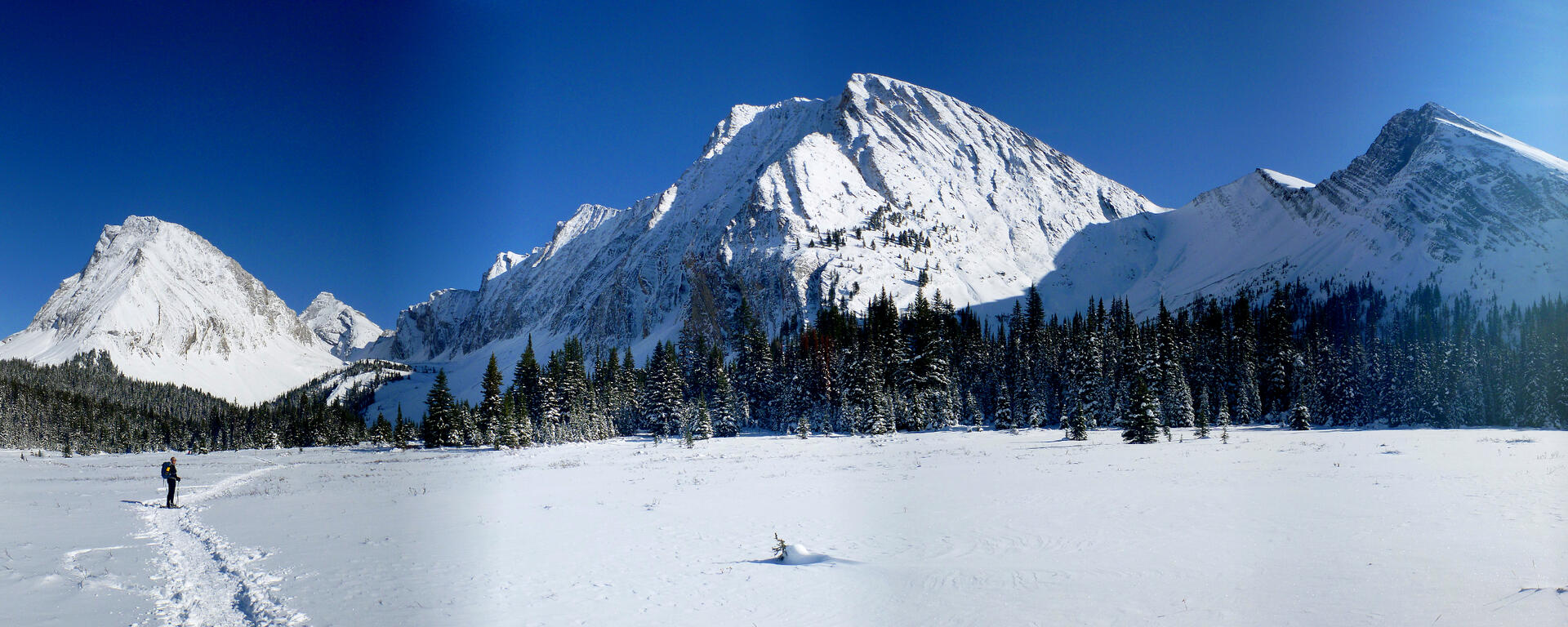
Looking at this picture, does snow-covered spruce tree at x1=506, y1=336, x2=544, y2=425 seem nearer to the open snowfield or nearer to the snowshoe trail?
the open snowfield

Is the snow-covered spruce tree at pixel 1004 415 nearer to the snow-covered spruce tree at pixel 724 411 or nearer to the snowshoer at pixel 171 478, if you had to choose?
the snow-covered spruce tree at pixel 724 411

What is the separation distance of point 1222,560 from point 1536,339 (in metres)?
92.4

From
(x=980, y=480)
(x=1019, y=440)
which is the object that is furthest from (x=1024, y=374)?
(x=980, y=480)

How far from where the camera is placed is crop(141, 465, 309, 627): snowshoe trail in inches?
422

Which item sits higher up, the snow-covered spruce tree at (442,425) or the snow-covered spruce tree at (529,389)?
the snow-covered spruce tree at (529,389)

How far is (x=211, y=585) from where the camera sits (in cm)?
1273

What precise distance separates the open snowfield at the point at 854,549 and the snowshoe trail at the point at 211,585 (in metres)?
0.07

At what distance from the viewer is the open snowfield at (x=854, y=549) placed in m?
10.6

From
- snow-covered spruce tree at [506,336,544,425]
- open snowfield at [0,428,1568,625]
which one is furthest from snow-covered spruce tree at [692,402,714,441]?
open snowfield at [0,428,1568,625]

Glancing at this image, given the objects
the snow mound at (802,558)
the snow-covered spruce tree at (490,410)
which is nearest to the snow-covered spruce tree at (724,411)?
the snow-covered spruce tree at (490,410)

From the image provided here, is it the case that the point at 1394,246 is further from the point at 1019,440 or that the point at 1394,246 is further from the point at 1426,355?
the point at 1019,440

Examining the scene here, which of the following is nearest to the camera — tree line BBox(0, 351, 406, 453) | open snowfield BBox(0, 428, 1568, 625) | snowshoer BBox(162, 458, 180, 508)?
open snowfield BBox(0, 428, 1568, 625)

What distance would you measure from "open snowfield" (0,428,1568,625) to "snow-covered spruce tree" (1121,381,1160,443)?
13.8 meters

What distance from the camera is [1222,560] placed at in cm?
1284
